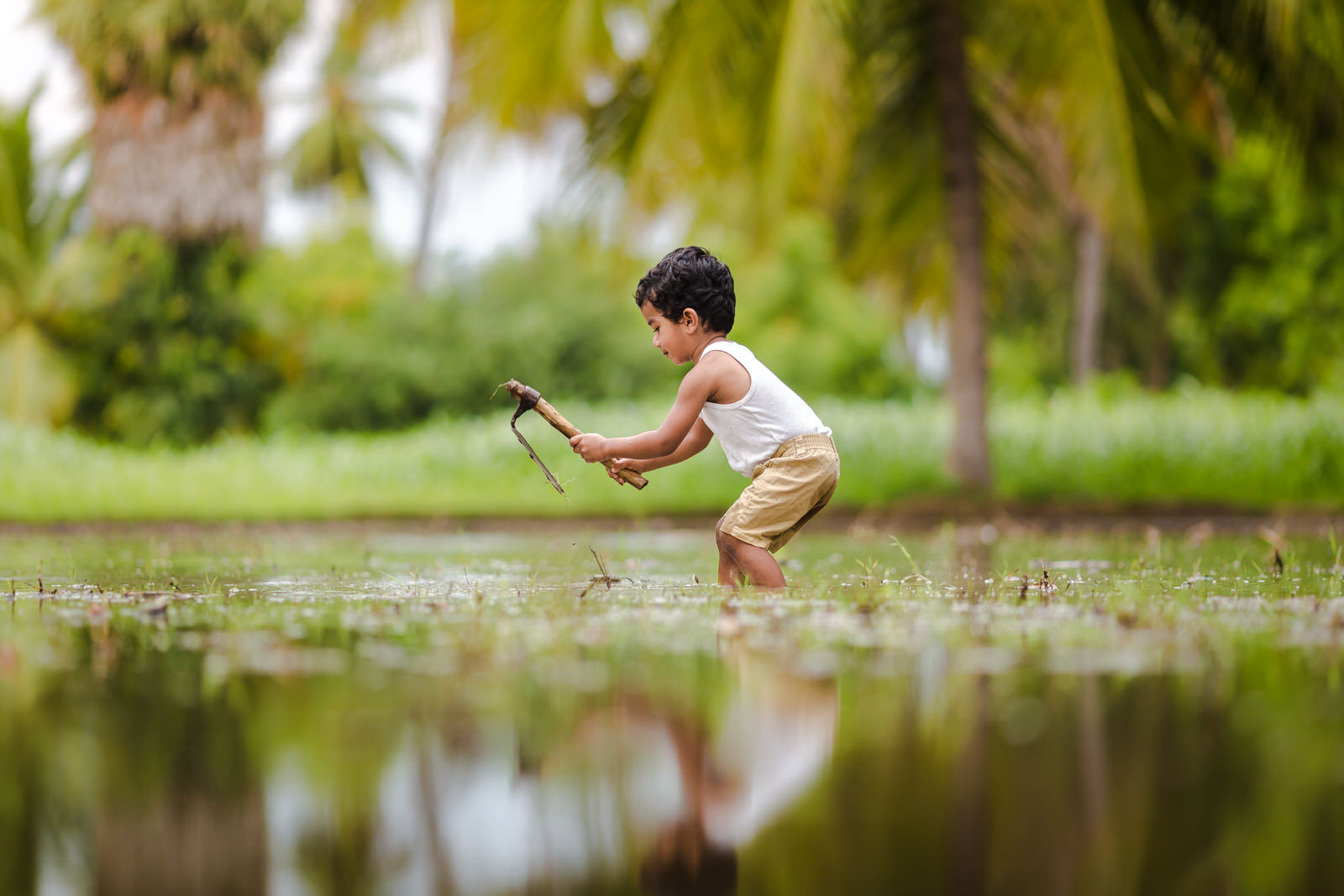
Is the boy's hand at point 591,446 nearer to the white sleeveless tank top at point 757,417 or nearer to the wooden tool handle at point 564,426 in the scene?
the wooden tool handle at point 564,426

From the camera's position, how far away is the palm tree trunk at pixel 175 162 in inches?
632

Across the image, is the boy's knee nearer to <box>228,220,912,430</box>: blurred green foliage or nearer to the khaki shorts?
the khaki shorts

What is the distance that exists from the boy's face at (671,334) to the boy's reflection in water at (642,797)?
7.93 feet

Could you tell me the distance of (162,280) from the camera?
1672 cm

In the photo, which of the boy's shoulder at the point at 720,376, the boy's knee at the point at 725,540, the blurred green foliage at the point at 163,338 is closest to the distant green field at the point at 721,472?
the blurred green foliage at the point at 163,338

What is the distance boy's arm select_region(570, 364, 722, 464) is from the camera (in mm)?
4438

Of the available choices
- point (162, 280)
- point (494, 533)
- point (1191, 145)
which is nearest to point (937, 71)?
point (1191, 145)

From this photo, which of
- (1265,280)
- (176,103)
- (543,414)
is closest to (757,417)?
(543,414)

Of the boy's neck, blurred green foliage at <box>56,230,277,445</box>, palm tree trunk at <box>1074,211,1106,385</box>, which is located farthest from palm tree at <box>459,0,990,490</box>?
palm tree trunk at <box>1074,211,1106,385</box>

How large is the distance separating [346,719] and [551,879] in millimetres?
912

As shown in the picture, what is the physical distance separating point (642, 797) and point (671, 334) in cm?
301

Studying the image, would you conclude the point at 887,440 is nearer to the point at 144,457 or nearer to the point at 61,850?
the point at 144,457

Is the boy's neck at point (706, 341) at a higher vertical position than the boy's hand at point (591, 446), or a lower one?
higher

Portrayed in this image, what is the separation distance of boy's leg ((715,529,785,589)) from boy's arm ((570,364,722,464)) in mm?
418
